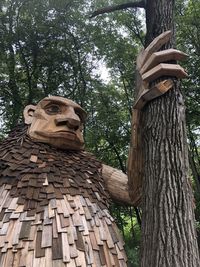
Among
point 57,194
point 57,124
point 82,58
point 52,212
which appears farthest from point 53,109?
point 82,58

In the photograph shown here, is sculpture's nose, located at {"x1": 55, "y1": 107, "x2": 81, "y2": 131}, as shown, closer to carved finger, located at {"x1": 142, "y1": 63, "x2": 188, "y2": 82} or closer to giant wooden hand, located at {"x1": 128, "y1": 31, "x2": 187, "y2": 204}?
giant wooden hand, located at {"x1": 128, "y1": 31, "x2": 187, "y2": 204}

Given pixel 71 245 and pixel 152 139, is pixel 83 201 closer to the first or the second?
pixel 71 245

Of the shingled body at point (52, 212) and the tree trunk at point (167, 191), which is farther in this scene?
the shingled body at point (52, 212)

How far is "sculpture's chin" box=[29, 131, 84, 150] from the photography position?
8.58ft

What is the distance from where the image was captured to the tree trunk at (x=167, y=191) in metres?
1.88

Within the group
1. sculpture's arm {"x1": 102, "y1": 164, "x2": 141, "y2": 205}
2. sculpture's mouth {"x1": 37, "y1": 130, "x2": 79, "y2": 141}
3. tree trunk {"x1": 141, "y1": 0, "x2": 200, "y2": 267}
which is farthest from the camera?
sculpture's arm {"x1": 102, "y1": 164, "x2": 141, "y2": 205}

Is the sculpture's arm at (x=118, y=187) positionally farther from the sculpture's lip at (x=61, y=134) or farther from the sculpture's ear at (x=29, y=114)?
the sculpture's ear at (x=29, y=114)

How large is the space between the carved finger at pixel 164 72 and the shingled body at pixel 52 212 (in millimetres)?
Result: 813

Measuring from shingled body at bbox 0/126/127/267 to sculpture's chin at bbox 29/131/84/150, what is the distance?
0.04m

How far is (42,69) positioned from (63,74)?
0.54 m

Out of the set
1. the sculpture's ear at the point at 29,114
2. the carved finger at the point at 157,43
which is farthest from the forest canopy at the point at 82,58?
the carved finger at the point at 157,43

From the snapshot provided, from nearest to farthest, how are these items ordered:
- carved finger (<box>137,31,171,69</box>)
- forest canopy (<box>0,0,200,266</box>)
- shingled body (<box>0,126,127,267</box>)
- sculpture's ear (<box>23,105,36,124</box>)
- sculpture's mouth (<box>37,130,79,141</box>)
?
shingled body (<box>0,126,127,267</box>), carved finger (<box>137,31,171,69</box>), sculpture's mouth (<box>37,130,79,141</box>), sculpture's ear (<box>23,105,36,124</box>), forest canopy (<box>0,0,200,266</box>)

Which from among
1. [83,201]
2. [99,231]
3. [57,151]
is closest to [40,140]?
[57,151]

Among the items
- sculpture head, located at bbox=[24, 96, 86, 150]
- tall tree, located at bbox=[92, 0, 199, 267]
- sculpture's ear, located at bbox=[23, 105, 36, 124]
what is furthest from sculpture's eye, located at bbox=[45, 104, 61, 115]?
tall tree, located at bbox=[92, 0, 199, 267]
